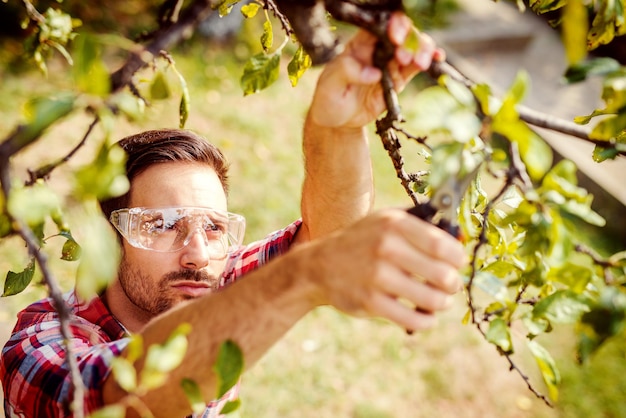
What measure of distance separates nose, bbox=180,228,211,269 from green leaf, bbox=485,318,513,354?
116 centimetres

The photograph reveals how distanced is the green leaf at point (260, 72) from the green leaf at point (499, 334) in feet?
2.85

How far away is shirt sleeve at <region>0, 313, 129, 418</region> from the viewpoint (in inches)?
50.7

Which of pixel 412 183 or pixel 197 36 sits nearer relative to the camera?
pixel 412 183

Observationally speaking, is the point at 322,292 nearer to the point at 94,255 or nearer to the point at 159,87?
the point at 94,255

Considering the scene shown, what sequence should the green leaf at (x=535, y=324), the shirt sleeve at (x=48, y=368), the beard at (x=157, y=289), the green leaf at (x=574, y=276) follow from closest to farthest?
the green leaf at (x=574, y=276), the green leaf at (x=535, y=324), the shirt sleeve at (x=48, y=368), the beard at (x=157, y=289)

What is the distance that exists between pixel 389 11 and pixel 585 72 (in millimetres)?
378

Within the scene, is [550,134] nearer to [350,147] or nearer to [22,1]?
[350,147]

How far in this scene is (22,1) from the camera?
5.75 ft

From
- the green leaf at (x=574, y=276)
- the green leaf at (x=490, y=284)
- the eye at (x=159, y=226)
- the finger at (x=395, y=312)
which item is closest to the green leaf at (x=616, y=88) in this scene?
the green leaf at (x=574, y=276)

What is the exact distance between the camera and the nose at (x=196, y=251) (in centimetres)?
205

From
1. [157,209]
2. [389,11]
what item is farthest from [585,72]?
[157,209]

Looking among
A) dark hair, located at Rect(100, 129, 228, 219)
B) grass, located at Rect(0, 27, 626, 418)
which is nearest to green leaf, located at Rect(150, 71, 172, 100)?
dark hair, located at Rect(100, 129, 228, 219)

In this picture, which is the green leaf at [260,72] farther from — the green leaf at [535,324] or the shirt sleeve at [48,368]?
the green leaf at [535,324]

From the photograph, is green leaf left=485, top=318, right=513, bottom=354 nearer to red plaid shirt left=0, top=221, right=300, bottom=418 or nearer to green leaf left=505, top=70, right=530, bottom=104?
green leaf left=505, top=70, right=530, bottom=104
